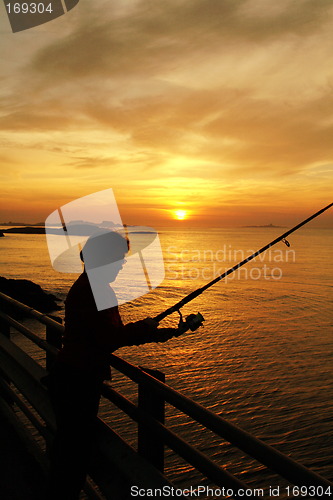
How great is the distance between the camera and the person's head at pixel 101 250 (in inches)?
111

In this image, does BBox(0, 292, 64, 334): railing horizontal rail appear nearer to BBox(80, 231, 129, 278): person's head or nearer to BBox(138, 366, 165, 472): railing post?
BBox(80, 231, 129, 278): person's head

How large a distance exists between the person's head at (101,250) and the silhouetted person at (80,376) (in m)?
0.15

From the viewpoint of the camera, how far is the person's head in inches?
111

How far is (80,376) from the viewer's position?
2.66 meters

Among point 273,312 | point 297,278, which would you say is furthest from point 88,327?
point 297,278

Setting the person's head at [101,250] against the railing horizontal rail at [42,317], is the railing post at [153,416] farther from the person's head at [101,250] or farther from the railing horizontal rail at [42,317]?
the railing horizontal rail at [42,317]

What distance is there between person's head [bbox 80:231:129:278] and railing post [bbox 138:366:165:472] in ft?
2.78

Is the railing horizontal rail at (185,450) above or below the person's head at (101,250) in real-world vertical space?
below

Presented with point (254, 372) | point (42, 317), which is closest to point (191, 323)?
point (42, 317)

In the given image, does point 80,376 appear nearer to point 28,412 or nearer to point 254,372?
point 28,412

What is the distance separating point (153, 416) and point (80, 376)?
0.58 m

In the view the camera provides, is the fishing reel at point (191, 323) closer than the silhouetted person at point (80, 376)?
No

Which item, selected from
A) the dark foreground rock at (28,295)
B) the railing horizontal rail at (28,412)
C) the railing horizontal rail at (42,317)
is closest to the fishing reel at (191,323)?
the railing horizontal rail at (42,317)

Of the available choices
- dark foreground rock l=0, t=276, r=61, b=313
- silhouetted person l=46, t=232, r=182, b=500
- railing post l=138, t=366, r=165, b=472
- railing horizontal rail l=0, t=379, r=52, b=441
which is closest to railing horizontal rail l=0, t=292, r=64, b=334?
silhouetted person l=46, t=232, r=182, b=500
